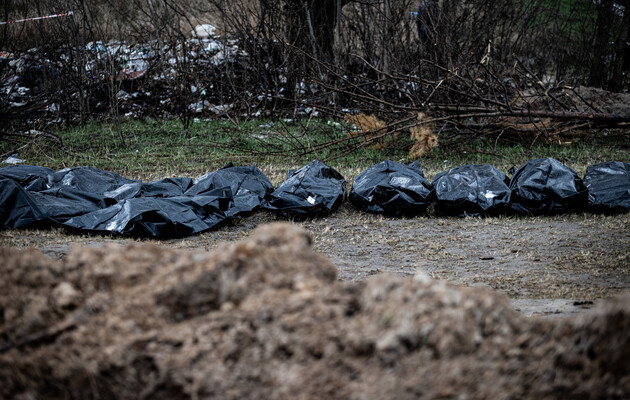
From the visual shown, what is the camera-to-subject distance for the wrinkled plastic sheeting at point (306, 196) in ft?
17.2

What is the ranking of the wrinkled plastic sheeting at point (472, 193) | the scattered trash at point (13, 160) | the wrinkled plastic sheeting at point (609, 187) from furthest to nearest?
the scattered trash at point (13, 160) → the wrinkled plastic sheeting at point (472, 193) → the wrinkled plastic sheeting at point (609, 187)

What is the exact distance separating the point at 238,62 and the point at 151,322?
11805 mm

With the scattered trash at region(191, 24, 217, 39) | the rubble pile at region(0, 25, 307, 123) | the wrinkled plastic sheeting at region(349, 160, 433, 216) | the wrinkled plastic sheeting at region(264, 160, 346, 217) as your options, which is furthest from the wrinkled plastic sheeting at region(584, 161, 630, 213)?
the scattered trash at region(191, 24, 217, 39)

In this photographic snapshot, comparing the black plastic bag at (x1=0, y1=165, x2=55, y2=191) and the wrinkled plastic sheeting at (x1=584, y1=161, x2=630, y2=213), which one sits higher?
the black plastic bag at (x1=0, y1=165, x2=55, y2=191)

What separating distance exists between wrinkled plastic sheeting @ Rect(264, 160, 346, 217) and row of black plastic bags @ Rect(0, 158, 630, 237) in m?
0.01

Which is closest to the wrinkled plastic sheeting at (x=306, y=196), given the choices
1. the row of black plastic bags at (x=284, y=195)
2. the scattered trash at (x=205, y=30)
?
the row of black plastic bags at (x=284, y=195)

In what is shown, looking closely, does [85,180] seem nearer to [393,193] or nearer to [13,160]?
[13,160]

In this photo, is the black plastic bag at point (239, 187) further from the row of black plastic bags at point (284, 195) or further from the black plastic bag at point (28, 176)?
the black plastic bag at point (28, 176)

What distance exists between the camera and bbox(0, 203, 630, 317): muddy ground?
3.36m

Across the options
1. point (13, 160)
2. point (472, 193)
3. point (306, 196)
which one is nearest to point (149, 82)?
point (13, 160)

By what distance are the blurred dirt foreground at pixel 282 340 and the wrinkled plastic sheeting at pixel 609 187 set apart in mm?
4510

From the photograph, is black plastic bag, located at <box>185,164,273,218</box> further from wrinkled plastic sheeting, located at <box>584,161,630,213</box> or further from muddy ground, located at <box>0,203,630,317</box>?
wrinkled plastic sheeting, located at <box>584,161,630,213</box>

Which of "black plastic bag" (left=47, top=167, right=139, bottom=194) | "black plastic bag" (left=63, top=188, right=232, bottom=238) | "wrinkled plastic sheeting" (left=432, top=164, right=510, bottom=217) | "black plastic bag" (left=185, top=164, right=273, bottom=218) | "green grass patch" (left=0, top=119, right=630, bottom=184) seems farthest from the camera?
"green grass patch" (left=0, top=119, right=630, bottom=184)

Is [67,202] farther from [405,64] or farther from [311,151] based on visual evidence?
[405,64]
